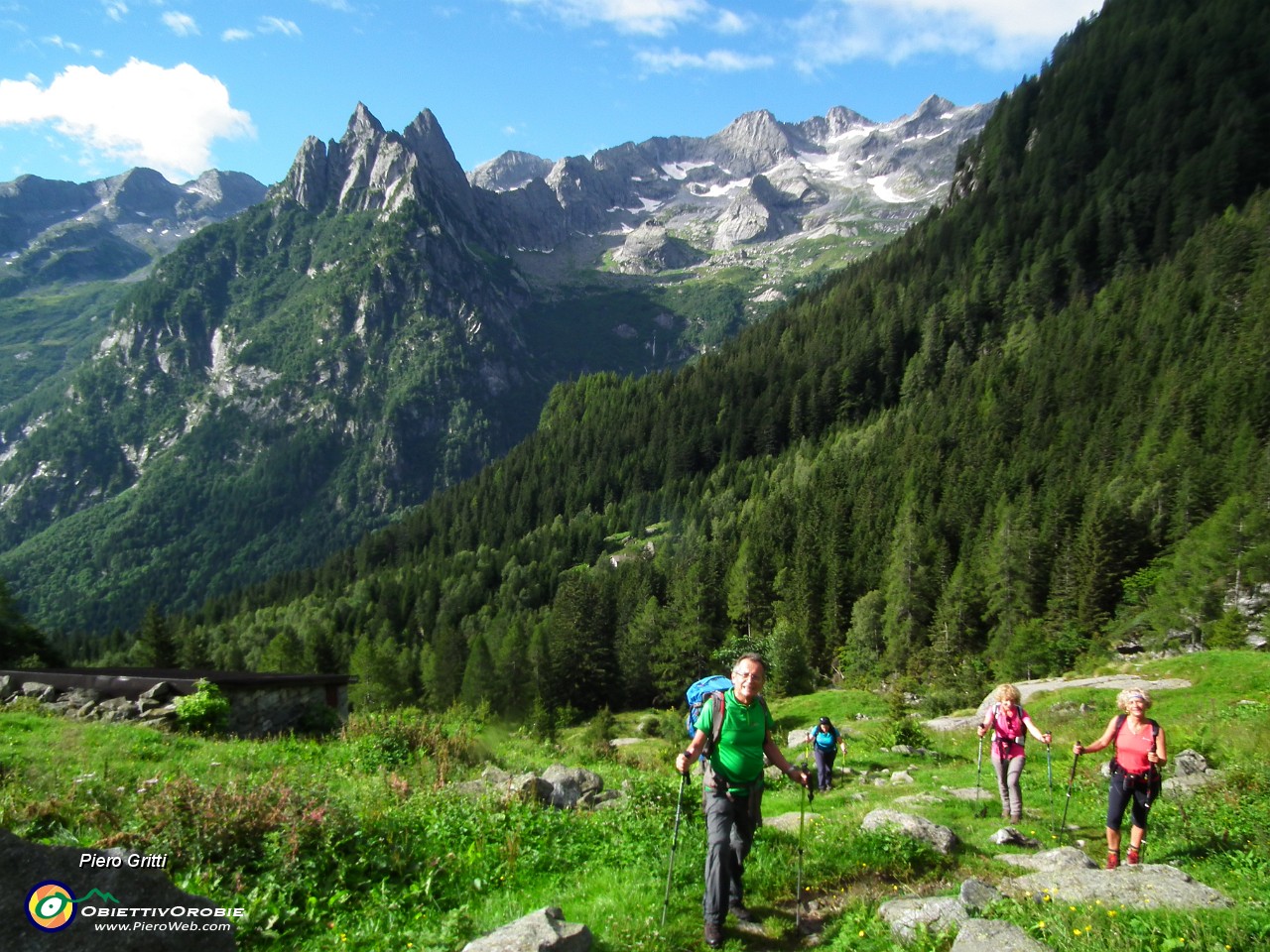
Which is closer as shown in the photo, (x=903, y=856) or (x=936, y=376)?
(x=903, y=856)

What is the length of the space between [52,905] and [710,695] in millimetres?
6483

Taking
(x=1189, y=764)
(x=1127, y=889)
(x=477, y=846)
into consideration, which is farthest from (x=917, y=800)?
(x=477, y=846)

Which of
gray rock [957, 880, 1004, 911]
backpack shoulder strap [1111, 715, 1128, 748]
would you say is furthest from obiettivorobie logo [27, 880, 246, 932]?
backpack shoulder strap [1111, 715, 1128, 748]

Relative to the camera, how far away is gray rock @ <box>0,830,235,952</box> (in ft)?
16.5

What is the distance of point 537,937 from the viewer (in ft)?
20.7

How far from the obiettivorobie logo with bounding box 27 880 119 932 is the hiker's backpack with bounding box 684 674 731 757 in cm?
584

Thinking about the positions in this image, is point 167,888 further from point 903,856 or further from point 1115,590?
point 1115,590

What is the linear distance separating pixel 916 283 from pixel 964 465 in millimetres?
70114

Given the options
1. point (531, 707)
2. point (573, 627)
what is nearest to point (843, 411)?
point (573, 627)

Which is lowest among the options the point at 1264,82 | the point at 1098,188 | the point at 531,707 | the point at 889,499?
the point at 531,707

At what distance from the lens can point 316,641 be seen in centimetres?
8350

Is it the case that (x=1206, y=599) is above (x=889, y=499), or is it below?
below

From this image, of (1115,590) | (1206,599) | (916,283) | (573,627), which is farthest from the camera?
(916,283)

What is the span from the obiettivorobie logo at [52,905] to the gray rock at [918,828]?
32.5 ft
